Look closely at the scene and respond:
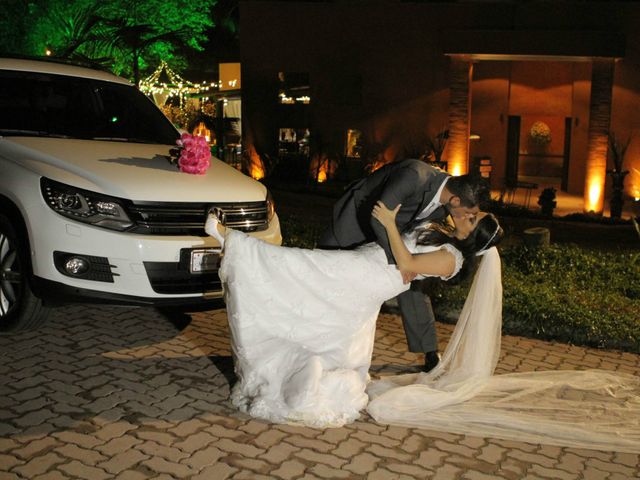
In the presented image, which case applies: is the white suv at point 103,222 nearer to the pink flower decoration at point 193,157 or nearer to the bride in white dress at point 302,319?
the pink flower decoration at point 193,157

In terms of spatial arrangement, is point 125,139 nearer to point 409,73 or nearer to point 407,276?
point 407,276

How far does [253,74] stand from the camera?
66.5 ft

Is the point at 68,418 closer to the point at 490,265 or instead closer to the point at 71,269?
the point at 71,269

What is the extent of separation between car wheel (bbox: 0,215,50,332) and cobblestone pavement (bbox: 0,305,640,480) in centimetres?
17

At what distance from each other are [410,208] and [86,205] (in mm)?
2228

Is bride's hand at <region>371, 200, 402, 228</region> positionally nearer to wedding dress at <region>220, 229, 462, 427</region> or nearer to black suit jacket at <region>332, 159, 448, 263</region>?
black suit jacket at <region>332, 159, 448, 263</region>

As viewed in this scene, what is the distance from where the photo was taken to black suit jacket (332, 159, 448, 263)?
5.18m

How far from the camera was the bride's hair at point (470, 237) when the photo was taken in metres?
5.25

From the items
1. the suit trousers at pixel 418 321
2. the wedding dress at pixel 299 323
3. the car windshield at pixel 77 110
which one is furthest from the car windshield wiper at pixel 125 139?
the suit trousers at pixel 418 321

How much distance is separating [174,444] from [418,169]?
7.52 ft

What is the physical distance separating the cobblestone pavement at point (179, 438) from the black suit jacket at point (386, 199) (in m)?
1.05

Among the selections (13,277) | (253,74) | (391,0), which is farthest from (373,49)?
(13,277)

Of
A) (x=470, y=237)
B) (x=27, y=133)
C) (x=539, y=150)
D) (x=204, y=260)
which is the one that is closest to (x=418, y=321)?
(x=470, y=237)

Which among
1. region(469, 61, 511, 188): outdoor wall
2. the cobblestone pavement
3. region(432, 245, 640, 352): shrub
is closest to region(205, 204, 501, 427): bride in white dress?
the cobblestone pavement
